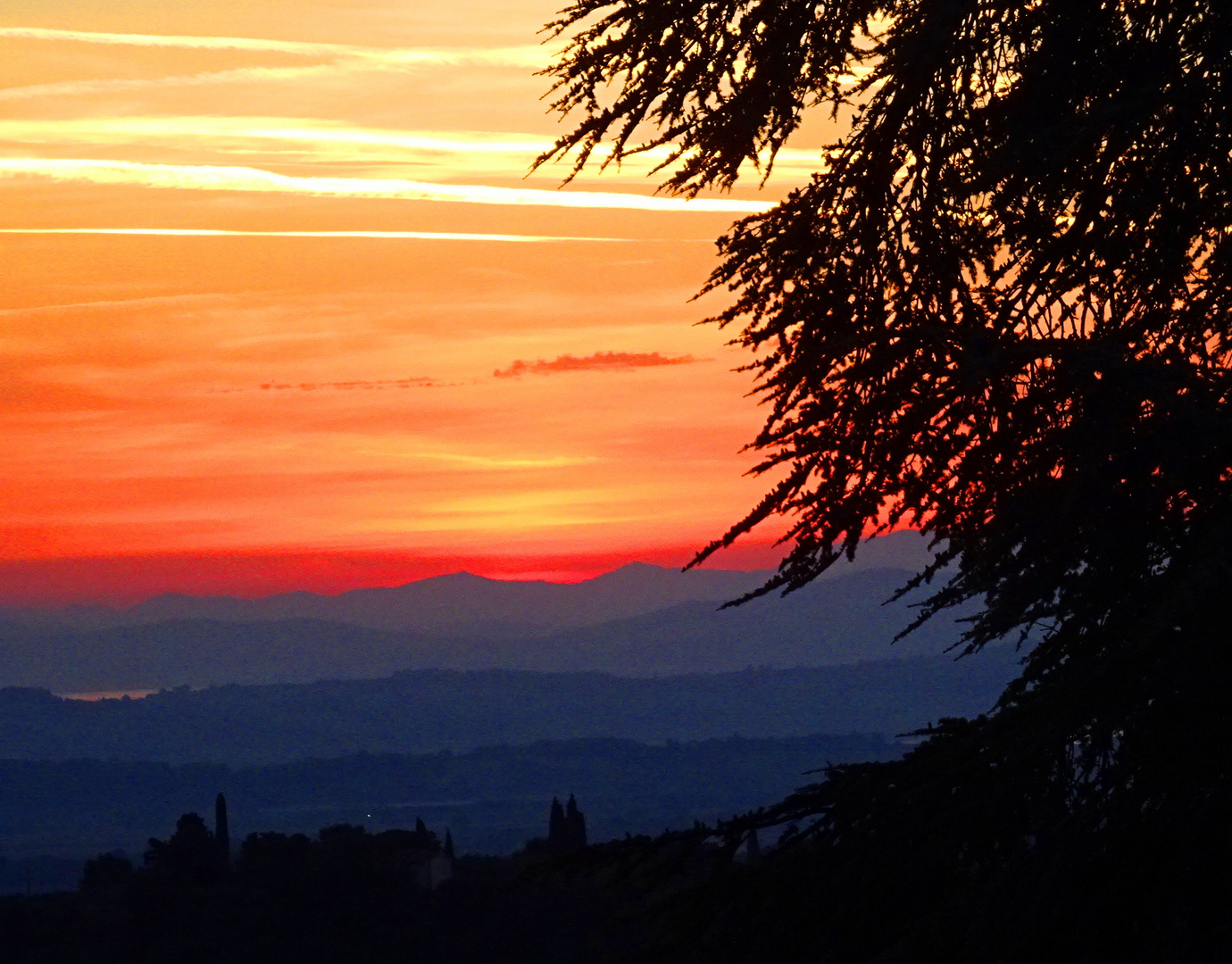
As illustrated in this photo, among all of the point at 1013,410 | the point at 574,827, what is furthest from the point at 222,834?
the point at 1013,410

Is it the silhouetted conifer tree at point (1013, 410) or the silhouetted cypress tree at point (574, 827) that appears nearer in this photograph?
the silhouetted conifer tree at point (1013, 410)

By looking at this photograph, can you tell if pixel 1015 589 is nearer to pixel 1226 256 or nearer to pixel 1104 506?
pixel 1104 506

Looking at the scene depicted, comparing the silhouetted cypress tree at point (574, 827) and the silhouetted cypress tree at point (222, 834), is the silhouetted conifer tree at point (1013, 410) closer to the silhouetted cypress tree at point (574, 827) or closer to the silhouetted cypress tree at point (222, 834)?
the silhouetted cypress tree at point (574, 827)

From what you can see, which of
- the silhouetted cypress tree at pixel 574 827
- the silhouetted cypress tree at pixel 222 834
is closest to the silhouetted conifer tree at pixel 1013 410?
the silhouetted cypress tree at pixel 574 827

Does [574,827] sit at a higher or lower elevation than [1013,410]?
lower

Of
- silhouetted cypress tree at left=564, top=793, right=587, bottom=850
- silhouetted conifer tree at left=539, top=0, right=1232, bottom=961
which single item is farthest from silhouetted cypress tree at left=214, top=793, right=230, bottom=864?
silhouetted conifer tree at left=539, top=0, right=1232, bottom=961

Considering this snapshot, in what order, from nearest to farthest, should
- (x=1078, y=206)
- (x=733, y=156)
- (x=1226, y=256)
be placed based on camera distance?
(x=1226, y=256), (x=1078, y=206), (x=733, y=156)

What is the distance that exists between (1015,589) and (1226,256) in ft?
5.24

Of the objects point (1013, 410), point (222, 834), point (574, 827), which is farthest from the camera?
point (222, 834)

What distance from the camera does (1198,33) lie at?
22.1ft

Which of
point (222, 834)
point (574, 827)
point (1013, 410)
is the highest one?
point (1013, 410)

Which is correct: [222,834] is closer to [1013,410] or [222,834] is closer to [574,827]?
[574,827]

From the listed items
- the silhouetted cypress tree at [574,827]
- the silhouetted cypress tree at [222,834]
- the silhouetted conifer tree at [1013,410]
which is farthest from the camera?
the silhouetted cypress tree at [222,834]

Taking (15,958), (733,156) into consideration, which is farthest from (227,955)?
(733,156)
